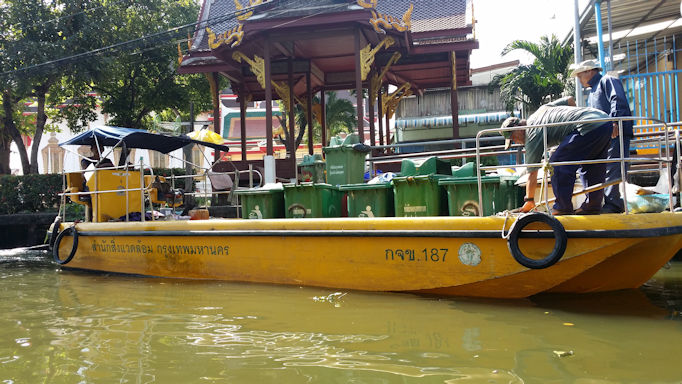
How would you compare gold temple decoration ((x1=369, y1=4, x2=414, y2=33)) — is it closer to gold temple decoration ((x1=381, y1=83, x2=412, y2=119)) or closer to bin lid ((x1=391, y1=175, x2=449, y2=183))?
gold temple decoration ((x1=381, y1=83, x2=412, y2=119))

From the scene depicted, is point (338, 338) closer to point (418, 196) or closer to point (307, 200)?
point (418, 196)

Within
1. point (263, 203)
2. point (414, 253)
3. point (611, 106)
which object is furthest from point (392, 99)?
point (414, 253)

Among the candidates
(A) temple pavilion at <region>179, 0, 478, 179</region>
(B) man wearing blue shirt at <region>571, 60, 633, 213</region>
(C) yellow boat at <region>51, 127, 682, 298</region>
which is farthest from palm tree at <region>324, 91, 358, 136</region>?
(B) man wearing blue shirt at <region>571, 60, 633, 213</region>

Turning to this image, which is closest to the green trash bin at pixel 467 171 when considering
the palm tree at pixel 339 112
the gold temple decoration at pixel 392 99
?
the gold temple decoration at pixel 392 99

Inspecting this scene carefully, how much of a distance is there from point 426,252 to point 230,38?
7.98m

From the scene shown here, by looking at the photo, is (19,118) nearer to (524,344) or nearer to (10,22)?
(10,22)

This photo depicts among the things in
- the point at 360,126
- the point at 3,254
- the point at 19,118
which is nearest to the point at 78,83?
the point at 19,118

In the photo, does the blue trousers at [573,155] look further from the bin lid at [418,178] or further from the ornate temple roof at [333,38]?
the ornate temple roof at [333,38]

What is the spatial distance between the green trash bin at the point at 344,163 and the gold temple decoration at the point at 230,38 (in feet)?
17.2

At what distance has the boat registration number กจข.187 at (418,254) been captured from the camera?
5.10 m

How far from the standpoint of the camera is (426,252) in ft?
16.9

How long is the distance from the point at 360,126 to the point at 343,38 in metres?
2.35

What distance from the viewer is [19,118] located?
19703 mm

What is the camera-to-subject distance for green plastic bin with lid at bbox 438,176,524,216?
17.7ft
